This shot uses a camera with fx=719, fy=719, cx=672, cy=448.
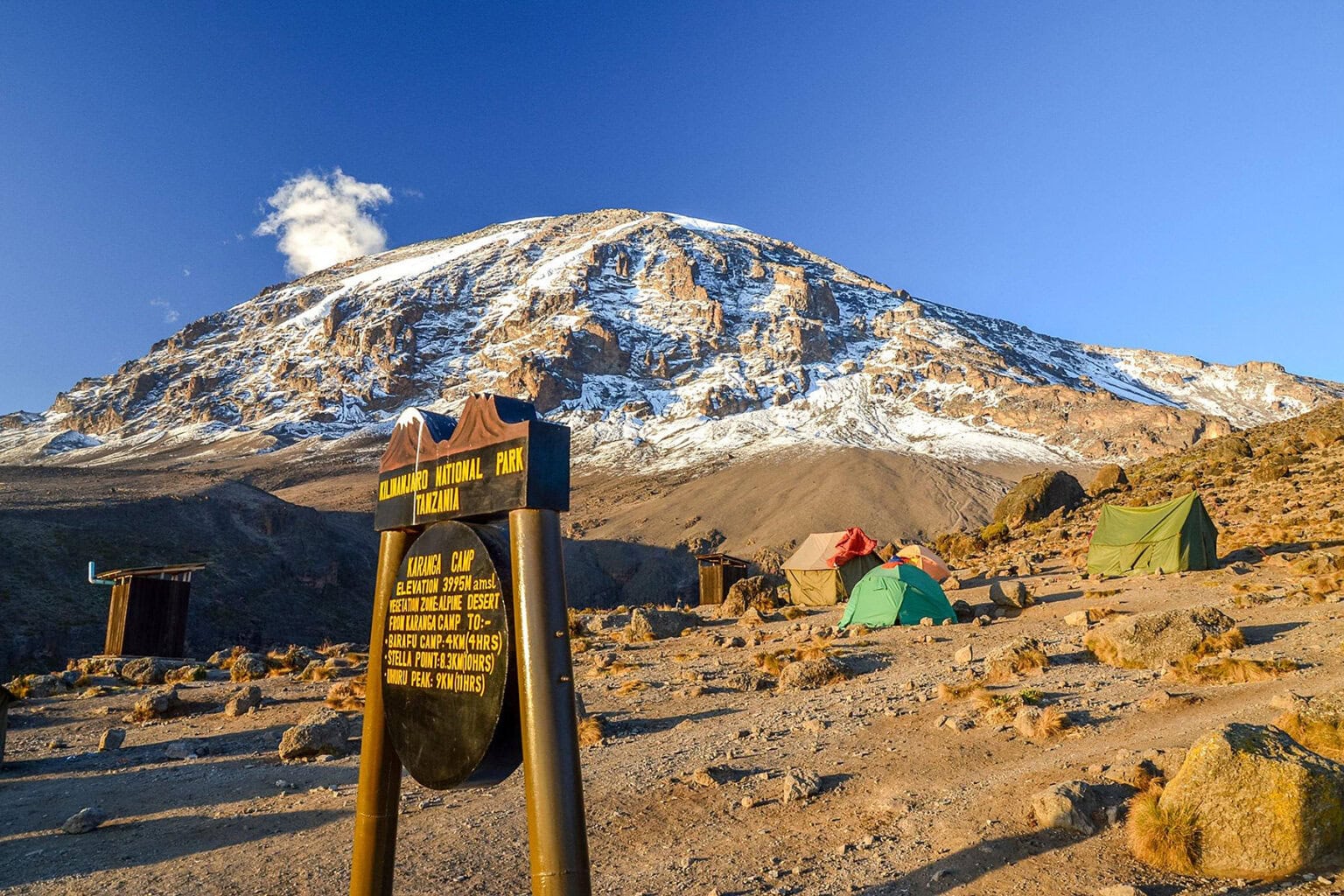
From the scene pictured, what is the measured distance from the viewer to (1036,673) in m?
9.86

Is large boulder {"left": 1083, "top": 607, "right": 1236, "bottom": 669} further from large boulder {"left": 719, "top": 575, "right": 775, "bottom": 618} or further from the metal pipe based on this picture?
large boulder {"left": 719, "top": 575, "right": 775, "bottom": 618}

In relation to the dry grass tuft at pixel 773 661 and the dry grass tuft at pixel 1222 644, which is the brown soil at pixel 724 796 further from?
the dry grass tuft at pixel 773 661

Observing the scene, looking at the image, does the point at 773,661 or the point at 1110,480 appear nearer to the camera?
the point at 773,661

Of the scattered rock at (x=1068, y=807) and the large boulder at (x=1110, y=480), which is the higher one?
the large boulder at (x=1110, y=480)

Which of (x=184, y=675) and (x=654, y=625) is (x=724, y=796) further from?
(x=184, y=675)

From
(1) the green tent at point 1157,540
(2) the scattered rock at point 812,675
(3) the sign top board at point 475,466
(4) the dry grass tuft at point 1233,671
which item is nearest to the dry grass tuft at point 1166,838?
(3) the sign top board at point 475,466

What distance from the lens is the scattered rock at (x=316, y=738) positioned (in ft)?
30.5

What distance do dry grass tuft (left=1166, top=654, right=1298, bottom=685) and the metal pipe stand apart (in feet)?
29.5

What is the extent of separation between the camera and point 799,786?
6.58m

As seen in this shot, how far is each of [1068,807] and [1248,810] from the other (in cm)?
112

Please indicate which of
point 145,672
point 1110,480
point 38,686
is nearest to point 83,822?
point 38,686

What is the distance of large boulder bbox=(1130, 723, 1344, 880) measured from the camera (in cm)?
430

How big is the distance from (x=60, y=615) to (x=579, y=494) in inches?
2028

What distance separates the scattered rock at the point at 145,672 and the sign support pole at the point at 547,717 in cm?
1722
